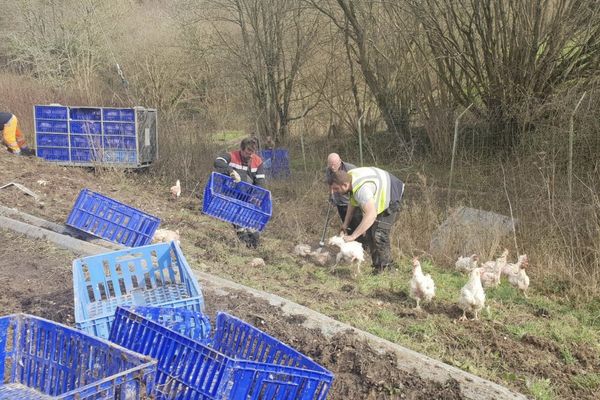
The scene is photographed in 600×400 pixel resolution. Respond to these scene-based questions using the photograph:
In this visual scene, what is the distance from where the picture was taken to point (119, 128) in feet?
36.4

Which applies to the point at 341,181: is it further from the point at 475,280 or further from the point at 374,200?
the point at 475,280

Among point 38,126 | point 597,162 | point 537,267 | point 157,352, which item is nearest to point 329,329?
point 157,352

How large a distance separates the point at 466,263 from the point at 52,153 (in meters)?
8.95

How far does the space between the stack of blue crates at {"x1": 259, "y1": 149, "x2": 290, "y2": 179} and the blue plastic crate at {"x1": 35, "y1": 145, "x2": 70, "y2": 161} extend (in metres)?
4.13

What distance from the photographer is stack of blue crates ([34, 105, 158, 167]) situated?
36.1 feet

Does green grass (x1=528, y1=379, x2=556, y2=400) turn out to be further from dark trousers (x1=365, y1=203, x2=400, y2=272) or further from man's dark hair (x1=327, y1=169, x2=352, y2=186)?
man's dark hair (x1=327, y1=169, x2=352, y2=186)

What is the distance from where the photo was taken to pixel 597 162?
732 cm

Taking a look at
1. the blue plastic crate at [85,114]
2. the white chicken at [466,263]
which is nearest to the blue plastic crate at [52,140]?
the blue plastic crate at [85,114]

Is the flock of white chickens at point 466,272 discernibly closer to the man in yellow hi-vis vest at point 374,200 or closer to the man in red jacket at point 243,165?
the man in yellow hi-vis vest at point 374,200

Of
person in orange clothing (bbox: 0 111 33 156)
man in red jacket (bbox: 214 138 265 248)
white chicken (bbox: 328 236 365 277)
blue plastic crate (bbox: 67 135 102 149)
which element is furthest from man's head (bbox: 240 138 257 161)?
person in orange clothing (bbox: 0 111 33 156)

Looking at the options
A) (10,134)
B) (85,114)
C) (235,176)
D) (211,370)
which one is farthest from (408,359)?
(10,134)

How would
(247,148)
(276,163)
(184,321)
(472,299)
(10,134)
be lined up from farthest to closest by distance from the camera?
1. (276,163)
2. (10,134)
3. (247,148)
4. (472,299)
5. (184,321)

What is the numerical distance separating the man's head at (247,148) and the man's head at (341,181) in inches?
81.0

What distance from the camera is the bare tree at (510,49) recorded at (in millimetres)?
8758
